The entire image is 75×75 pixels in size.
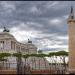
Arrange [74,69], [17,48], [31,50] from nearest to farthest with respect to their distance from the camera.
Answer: [74,69]
[17,48]
[31,50]

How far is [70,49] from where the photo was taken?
2792 cm

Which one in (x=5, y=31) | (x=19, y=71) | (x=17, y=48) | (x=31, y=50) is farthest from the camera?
(x=31, y=50)

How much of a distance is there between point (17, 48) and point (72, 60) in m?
44.7

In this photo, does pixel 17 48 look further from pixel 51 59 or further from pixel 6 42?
pixel 51 59

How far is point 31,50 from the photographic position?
256 ft

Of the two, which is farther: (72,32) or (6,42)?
(6,42)

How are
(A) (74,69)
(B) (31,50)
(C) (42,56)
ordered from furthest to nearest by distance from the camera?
(B) (31,50), (C) (42,56), (A) (74,69)

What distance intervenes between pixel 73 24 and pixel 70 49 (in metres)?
2.64

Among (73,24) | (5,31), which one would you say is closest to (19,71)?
(73,24)

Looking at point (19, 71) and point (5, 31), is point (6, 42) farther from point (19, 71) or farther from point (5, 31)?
point (19, 71)

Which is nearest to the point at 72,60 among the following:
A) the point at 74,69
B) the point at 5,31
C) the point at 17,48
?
the point at 74,69

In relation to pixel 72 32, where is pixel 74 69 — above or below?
below

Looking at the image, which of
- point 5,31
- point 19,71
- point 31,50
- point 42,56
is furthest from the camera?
point 31,50

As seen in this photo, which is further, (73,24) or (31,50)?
(31,50)
